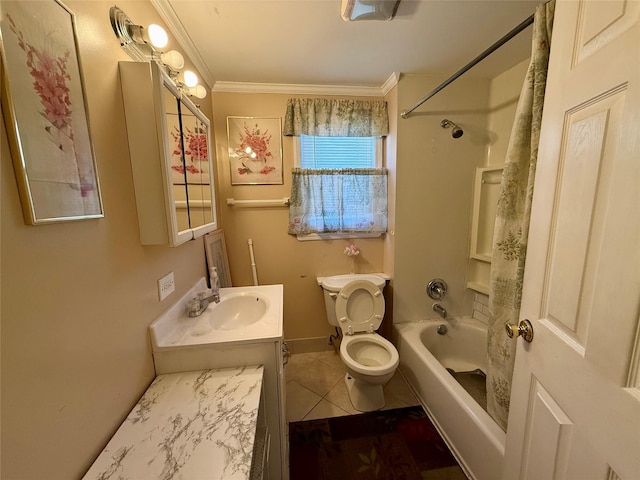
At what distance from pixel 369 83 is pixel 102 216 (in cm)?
202

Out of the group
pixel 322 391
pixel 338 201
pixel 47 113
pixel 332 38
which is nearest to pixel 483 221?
pixel 338 201

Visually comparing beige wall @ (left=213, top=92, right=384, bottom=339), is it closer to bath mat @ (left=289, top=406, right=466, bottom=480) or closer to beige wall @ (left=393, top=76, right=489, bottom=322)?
beige wall @ (left=393, top=76, right=489, bottom=322)

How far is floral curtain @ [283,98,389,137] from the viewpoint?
6.48ft

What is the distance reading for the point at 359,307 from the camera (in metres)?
1.97

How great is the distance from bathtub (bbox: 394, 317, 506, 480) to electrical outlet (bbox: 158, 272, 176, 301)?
5.29 ft

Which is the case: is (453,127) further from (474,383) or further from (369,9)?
(474,383)

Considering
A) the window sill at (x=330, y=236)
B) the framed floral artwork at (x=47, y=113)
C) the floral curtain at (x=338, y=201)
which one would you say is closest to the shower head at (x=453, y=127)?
the floral curtain at (x=338, y=201)

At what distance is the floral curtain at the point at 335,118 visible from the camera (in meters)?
1.98

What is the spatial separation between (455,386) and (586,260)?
46.7 inches

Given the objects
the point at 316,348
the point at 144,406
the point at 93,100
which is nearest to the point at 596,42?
the point at 93,100

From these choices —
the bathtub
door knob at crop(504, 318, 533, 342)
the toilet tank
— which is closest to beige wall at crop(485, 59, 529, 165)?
the toilet tank

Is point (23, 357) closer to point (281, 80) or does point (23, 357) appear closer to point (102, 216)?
point (102, 216)

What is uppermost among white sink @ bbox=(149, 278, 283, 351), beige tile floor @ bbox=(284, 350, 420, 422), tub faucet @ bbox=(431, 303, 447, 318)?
white sink @ bbox=(149, 278, 283, 351)

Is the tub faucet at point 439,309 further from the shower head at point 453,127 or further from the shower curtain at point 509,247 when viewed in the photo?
the shower head at point 453,127
